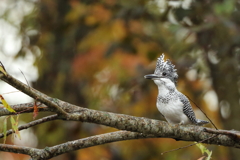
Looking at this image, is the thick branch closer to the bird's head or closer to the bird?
the bird

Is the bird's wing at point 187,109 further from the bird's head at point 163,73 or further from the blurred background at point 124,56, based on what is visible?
the blurred background at point 124,56

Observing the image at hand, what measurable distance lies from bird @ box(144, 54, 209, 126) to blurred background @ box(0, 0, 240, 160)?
1371 mm

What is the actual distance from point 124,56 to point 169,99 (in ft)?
12.7

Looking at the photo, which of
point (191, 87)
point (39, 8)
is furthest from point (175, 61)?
point (39, 8)

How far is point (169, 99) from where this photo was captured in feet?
14.4

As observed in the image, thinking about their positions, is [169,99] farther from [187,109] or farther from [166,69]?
[166,69]

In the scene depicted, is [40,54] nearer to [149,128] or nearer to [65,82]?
[65,82]

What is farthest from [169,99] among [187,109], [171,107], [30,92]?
[30,92]

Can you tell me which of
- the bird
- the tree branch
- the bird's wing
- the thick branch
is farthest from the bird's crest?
A: the tree branch

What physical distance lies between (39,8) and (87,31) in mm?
1370

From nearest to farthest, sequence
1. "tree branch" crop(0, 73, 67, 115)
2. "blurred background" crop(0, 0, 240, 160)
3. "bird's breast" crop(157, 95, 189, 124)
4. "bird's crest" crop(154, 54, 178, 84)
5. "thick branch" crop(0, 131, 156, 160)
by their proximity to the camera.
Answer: "tree branch" crop(0, 73, 67, 115) < "thick branch" crop(0, 131, 156, 160) < "bird's breast" crop(157, 95, 189, 124) < "bird's crest" crop(154, 54, 178, 84) < "blurred background" crop(0, 0, 240, 160)

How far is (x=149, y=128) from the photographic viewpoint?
3.08m

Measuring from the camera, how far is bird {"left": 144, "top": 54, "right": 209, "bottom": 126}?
4.36 meters

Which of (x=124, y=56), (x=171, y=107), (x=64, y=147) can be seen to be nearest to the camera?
(x=64, y=147)
